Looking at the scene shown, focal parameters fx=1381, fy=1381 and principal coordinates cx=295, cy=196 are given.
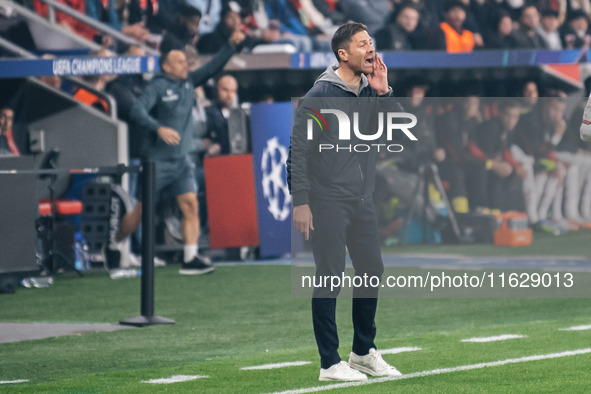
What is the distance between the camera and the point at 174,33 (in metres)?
17.0

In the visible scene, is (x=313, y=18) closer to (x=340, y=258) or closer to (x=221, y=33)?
(x=221, y=33)

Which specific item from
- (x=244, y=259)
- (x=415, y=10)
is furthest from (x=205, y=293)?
(x=415, y=10)

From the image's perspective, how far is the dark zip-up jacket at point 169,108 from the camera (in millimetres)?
13602

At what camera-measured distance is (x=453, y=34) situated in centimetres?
1975

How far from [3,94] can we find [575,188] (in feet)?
19.5

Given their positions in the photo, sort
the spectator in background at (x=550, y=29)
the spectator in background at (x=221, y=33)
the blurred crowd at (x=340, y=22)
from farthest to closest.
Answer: the spectator in background at (x=550, y=29), the spectator in background at (x=221, y=33), the blurred crowd at (x=340, y=22)

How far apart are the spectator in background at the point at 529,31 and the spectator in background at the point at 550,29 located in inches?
6.5

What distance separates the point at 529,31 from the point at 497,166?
705cm

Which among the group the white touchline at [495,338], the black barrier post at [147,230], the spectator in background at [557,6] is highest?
the spectator in background at [557,6]

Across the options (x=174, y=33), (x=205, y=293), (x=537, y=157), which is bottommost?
(x=205, y=293)

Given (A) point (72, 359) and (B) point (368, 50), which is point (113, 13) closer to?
(A) point (72, 359)

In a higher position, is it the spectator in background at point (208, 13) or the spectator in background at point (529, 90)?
the spectator in background at point (208, 13)

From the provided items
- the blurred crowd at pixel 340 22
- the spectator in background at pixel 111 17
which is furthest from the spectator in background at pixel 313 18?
the spectator in background at pixel 111 17

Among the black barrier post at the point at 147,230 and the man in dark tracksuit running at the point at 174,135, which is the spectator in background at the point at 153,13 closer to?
Answer: the man in dark tracksuit running at the point at 174,135
